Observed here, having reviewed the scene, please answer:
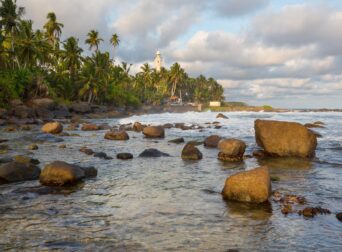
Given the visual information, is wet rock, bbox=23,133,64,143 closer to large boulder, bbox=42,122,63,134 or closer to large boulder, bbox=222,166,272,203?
large boulder, bbox=42,122,63,134

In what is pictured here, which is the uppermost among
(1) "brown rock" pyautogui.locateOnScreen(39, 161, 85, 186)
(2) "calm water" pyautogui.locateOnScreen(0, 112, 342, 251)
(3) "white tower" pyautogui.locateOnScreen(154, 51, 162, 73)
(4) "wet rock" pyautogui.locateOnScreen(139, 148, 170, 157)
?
(3) "white tower" pyautogui.locateOnScreen(154, 51, 162, 73)

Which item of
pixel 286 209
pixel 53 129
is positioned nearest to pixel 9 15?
pixel 53 129

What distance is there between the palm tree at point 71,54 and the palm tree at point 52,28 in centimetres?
516

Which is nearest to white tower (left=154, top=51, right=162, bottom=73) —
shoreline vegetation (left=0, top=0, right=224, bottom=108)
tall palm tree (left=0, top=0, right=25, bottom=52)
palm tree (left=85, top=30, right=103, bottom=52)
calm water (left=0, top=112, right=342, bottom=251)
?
shoreline vegetation (left=0, top=0, right=224, bottom=108)

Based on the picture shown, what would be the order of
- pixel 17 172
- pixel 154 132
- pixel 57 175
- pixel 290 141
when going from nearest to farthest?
1. pixel 57 175
2. pixel 17 172
3. pixel 290 141
4. pixel 154 132

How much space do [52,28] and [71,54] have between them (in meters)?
9.19

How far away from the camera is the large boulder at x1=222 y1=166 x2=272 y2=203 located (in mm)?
9859

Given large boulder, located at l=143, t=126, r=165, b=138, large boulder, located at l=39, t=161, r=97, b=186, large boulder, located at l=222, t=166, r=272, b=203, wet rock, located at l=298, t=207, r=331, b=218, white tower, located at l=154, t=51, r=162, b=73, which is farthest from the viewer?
white tower, located at l=154, t=51, r=162, b=73

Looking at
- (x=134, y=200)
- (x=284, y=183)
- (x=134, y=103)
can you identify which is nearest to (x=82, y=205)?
(x=134, y=200)

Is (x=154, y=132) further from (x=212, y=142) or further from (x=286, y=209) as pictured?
(x=286, y=209)

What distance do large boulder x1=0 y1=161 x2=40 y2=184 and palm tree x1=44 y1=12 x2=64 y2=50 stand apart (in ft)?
206

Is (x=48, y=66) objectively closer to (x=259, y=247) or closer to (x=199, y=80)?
(x=259, y=247)

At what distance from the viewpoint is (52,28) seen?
71000 millimetres

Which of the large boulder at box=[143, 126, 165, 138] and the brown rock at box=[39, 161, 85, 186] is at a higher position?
the brown rock at box=[39, 161, 85, 186]
